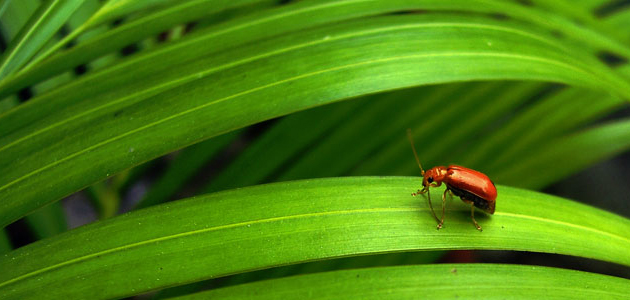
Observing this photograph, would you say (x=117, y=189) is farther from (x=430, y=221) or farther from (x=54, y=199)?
(x=430, y=221)

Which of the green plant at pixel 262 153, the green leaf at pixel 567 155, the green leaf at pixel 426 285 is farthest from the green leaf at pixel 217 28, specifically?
the green leaf at pixel 567 155

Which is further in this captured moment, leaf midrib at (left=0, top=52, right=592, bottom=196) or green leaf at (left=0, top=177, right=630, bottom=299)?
leaf midrib at (left=0, top=52, right=592, bottom=196)

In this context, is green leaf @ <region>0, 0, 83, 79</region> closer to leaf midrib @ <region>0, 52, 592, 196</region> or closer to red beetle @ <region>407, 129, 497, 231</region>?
leaf midrib @ <region>0, 52, 592, 196</region>

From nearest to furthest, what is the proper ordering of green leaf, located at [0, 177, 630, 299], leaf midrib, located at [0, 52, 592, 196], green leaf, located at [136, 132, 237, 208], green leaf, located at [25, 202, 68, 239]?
green leaf, located at [0, 177, 630, 299]
leaf midrib, located at [0, 52, 592, 196]
green leaf, located at [25, 202, 68, 239]
green leaf, located at [136, 132, 237, 208]

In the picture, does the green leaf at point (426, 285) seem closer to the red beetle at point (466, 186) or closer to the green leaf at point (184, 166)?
the red beetle at point (466, 186)

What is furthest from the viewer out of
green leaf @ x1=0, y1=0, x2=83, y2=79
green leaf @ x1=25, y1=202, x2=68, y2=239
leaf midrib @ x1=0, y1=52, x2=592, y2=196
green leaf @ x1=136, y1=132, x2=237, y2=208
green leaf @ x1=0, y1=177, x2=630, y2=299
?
green leaf @ x1=136, y1=132, x2=237, y2=208

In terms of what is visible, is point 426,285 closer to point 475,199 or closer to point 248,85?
point 475,199

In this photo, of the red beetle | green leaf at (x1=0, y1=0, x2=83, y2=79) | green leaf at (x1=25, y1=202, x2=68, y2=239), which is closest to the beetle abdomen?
the red beetle
